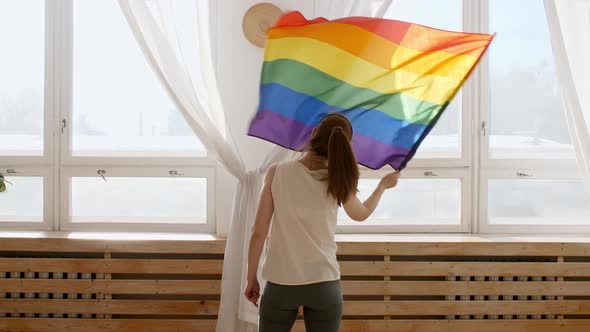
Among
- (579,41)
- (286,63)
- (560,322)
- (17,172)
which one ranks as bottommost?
(560,322)

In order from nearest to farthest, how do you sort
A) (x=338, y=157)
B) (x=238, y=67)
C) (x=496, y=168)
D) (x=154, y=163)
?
(x=338, y=157), (x=238, y=67), (x=154, y=163), (x=496, y=168)

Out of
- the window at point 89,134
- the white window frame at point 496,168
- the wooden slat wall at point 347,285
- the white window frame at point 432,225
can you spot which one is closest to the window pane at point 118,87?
the window at point 89,134

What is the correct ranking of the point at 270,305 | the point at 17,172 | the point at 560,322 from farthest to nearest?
the point at 17,172 → the point at 560,322 → the point at 270,305

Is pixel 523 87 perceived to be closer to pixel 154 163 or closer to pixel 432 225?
pixel 432 225

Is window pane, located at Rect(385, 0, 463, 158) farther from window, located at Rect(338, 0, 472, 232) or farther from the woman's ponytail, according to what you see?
the woman's ponytail

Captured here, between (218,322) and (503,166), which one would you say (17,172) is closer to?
(218,322)

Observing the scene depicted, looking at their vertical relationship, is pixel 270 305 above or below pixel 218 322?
above

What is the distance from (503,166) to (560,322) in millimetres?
966

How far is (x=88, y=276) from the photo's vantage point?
403cm

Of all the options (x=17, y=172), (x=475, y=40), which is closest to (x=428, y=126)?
(x=475, y=40)

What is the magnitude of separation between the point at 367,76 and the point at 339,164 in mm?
840

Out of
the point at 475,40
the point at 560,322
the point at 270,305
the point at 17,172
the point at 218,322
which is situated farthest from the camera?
the point at 17,172

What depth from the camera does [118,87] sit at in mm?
4391

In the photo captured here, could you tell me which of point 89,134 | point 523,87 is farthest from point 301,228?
point 523,87
